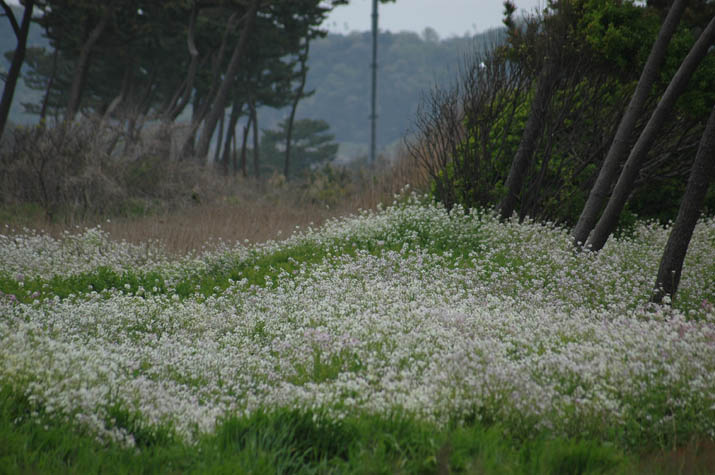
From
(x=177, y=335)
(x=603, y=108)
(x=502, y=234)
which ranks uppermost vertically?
(x=603, y=108)

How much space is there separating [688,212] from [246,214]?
12.2 metres

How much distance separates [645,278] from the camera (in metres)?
8.50

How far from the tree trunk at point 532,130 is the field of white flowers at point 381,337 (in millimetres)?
1448

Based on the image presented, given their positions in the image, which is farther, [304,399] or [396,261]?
[396,261]

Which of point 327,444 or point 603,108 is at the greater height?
point 603,108

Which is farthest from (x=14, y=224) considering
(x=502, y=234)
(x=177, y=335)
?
(x=502, y=234)

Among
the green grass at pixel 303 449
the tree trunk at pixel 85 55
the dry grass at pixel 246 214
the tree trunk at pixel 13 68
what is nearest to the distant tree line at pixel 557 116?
the dry grass at pixel 246 214

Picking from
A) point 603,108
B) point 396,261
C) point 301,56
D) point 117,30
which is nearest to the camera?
point 396,261

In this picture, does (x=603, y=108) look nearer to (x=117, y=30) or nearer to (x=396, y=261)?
(x=396, y=261)

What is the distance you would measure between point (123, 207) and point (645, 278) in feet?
45.6

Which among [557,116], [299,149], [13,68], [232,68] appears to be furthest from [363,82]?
[557,116]

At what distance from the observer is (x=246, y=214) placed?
16.9 metres

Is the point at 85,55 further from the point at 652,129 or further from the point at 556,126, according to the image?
the point at 652,129

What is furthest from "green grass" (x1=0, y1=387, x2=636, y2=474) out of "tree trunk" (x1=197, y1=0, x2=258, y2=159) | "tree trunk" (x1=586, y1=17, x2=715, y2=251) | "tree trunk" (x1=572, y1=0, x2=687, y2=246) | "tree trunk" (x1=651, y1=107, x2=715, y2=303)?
"tree trunk" (x1=197, y1=0, x2=258, y2=159)
